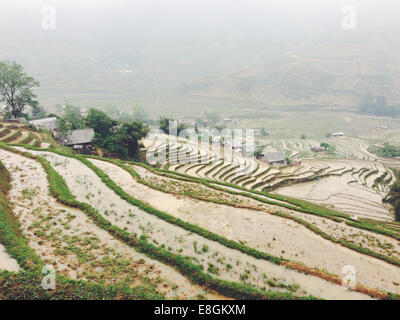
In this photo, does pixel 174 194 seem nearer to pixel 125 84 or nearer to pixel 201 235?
pixel 201 235

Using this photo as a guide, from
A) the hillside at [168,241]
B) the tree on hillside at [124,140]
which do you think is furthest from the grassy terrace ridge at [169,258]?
the tree on hillside at [124,140]

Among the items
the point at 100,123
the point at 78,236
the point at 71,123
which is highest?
the point at 100,123

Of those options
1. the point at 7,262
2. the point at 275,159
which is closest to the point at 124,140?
the point at 7,262

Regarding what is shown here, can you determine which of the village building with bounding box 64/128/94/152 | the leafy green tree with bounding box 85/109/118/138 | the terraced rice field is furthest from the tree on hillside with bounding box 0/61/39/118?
the terraced rice field

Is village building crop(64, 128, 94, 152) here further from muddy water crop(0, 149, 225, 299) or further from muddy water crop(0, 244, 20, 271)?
muddy water crop(0, 244, 20, 271)

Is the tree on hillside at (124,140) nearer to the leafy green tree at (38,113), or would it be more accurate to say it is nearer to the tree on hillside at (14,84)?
the tree on hillside at (14,84)

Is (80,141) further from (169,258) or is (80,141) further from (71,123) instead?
(169,258)

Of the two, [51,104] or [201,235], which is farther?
[51,104]
